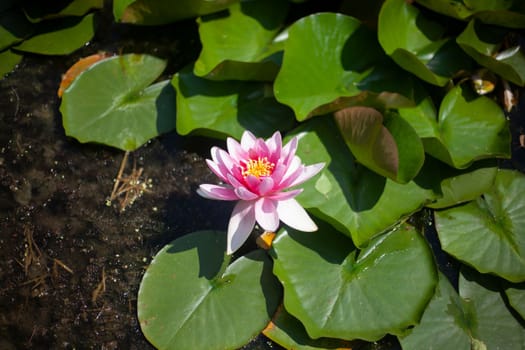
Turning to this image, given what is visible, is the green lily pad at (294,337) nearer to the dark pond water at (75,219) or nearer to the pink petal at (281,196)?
the dark pond water at (75,219)

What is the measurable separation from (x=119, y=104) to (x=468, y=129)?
1.62m

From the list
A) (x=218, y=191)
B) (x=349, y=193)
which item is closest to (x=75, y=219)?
(x=218, y=191)

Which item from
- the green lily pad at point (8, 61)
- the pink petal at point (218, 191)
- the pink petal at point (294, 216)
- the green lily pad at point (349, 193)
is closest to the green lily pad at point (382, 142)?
the green lily pad at point (349, 193)

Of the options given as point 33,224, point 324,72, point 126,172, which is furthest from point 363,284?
point 33,224

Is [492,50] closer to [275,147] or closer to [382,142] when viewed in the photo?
[382,142]

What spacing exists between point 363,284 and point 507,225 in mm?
690

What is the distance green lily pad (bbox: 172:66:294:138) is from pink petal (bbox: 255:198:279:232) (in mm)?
539

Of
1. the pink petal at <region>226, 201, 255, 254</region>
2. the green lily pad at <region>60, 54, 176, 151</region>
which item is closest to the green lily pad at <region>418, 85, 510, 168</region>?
the pink petal at <region>226, 201, 255, 254</region>

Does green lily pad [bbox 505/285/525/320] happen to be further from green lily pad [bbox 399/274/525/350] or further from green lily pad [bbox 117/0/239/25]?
green lily pad [bbox 117/0/239/25]

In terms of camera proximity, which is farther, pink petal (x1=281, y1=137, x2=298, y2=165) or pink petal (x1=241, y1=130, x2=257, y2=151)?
pink petal (x1=241, y1=130, x2=257, y2=151)

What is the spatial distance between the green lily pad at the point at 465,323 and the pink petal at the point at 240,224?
73 centimetres

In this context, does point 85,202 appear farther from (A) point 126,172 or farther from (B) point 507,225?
(B) point 507,225

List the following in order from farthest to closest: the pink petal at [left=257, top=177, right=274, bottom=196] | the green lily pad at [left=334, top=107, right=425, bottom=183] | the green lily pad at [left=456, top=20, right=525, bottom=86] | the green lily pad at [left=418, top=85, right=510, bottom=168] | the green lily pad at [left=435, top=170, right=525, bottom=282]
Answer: the green lily pad at [left=456, top=20, right=525, bottom=86] → the green lily pad at [left=418, top=85, right=510, bottom=168] → the green lily pad at [left=435, top=170, right=525, bottom=282] → the green lily pad at [left=334, top=107, right=425, bottom=183] → the pink petal at [left=257, top=177, right=274, bottom=196]

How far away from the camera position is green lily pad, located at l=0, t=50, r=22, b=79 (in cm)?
265
